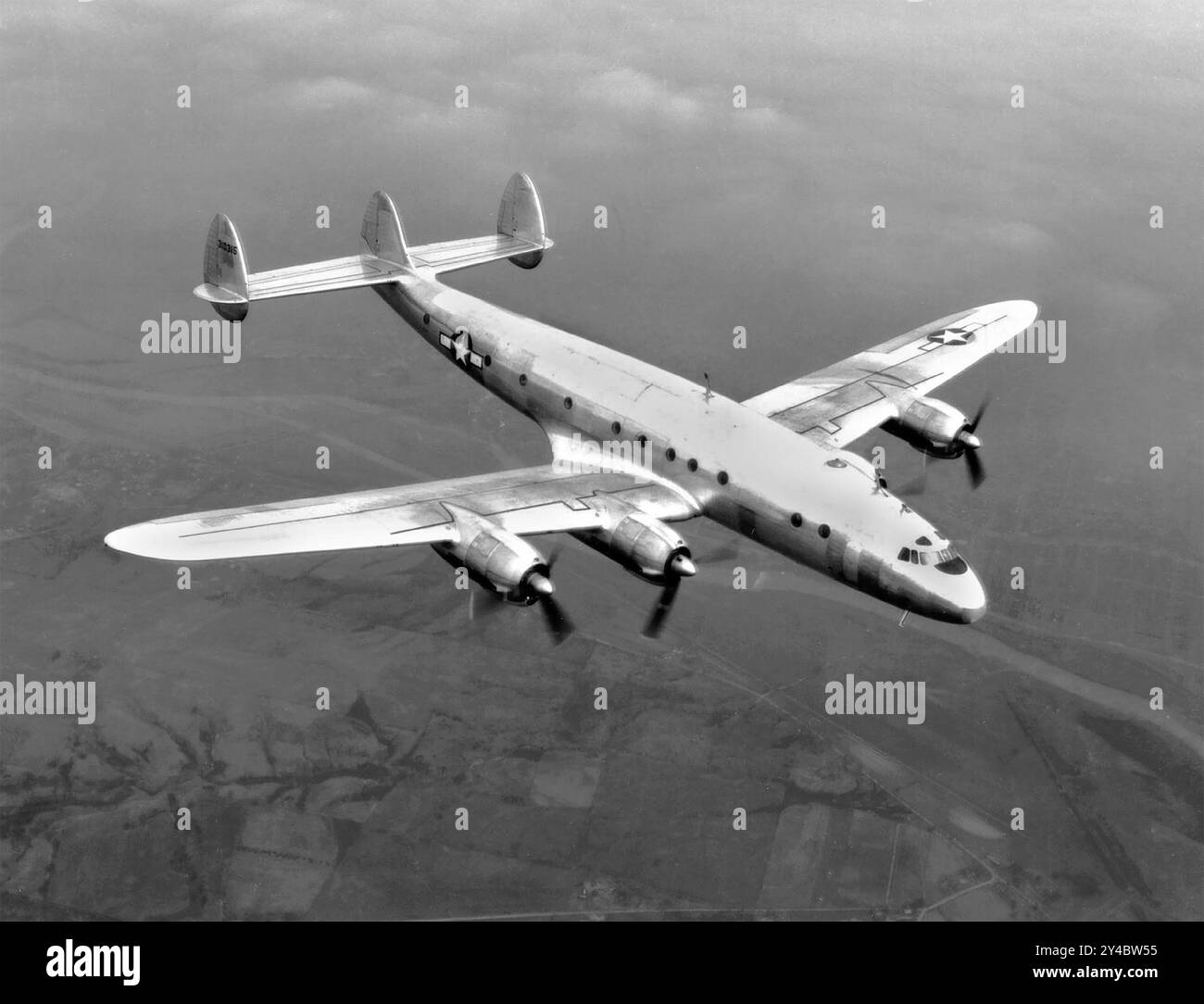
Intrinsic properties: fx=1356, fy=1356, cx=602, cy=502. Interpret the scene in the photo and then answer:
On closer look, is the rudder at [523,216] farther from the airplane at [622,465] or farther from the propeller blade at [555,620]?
the propeller blade at [555,620]

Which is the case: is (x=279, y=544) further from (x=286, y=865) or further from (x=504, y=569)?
(x=286, y=865)

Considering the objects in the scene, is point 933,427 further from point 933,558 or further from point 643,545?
point 643,545

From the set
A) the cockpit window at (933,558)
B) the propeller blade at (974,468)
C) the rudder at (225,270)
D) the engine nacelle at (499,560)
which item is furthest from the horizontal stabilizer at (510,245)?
the cockpit window at (933,558)

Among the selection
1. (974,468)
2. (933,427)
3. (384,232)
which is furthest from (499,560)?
(384,232)

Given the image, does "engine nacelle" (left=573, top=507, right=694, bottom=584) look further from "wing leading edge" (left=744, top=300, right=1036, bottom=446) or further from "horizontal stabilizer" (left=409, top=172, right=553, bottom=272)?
"horizontal stabilizer" (left=409, top=172, right=553, bottom=272)

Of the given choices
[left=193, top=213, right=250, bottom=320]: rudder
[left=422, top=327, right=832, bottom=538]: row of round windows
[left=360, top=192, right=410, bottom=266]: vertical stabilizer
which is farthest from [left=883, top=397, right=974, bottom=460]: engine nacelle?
[left=193, top=213, right=250, bottom=320]: rudder

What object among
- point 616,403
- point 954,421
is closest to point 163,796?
point 616,403
